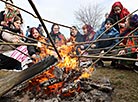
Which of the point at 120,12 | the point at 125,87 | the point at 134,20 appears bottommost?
the point at 125,87

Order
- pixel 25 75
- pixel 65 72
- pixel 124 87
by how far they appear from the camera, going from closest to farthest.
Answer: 1. pixel 25 75
2. pixel 65 72
3. pixel 124 87

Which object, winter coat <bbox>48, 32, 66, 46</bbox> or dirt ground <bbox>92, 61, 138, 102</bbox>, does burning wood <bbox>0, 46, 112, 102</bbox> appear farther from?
winter coat <bbox>48, 32, 66, 46</bbox>

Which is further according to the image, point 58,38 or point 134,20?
point 58,38

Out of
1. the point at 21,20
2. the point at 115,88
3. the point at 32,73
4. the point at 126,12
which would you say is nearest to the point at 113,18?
the point at 126,12

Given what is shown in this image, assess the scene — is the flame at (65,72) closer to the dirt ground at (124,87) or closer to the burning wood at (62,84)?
the burning wood at (62,84)

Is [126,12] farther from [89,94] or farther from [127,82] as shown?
[89,94]

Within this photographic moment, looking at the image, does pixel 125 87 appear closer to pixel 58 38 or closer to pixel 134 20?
pixel 134 20

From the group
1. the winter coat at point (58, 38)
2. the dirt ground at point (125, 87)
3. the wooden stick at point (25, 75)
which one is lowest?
the dirt ground at point (125, 87)

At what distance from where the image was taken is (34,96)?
9.08 feet

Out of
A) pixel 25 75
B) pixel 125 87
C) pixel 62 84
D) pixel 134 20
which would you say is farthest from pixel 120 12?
pixel 25 75

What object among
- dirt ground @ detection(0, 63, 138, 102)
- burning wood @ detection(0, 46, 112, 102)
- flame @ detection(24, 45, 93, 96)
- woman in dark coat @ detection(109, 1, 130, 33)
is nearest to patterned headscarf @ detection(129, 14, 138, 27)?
woman in dark coat @ detection(109, 1, 130, 33)

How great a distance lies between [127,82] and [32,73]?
163cm

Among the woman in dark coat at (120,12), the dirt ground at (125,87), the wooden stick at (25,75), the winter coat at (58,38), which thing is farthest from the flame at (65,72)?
the winter coat at (58,38)

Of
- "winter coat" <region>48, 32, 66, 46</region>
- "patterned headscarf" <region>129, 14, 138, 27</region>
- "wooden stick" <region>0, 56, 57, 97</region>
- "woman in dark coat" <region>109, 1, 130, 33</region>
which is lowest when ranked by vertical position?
"wooden stick" <region>0, 56, 57, 97</region>
